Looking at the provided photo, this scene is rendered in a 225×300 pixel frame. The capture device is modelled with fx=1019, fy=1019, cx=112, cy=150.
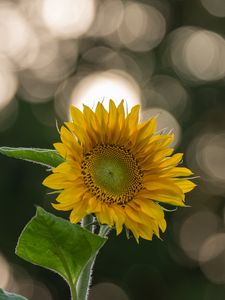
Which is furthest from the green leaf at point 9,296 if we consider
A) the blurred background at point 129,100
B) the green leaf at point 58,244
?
the blurred background at point 129,100

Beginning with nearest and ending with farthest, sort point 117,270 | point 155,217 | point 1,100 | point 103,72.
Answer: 1. point 155,217
2. point 117,270
3. point 1,100
4. point 103,72

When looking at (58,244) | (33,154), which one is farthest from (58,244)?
(33,154)

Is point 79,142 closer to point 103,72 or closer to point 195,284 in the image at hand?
point 195,284

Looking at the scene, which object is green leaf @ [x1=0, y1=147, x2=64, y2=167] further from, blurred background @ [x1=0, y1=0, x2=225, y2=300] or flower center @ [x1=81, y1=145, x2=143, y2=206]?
blurred background @ [x1=0, y1=0, x2=225, y2=300]

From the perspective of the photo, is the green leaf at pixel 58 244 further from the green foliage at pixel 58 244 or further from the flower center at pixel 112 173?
the flower center at pixel 112 173

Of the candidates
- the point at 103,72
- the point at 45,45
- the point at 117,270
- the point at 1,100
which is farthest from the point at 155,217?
the point at 45,45

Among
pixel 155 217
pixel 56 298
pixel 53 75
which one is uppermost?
pixel 155 217

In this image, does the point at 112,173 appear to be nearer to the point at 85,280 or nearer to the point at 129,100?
the point at 85,280
